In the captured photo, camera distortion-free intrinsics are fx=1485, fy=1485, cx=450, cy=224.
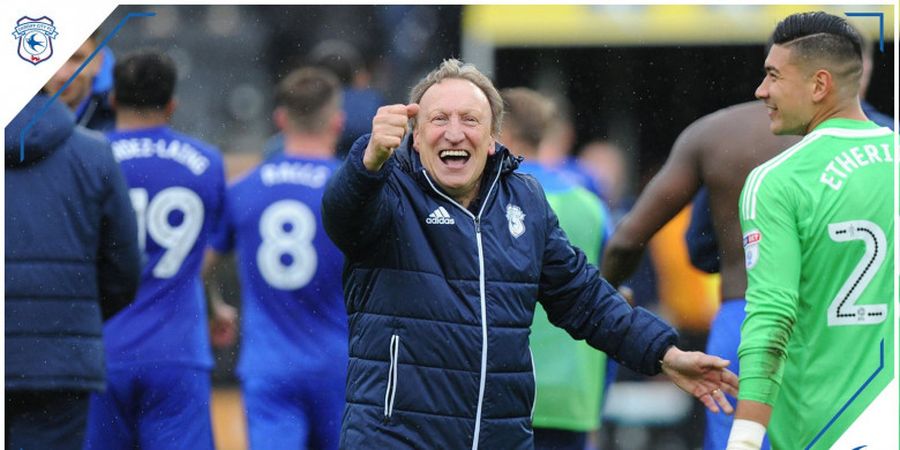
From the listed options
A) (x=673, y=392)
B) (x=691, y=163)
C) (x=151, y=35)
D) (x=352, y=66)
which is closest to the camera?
(x=691, y=163)

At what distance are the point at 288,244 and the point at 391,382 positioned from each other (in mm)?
3003

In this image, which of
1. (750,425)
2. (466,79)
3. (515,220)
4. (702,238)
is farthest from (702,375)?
(702,238)

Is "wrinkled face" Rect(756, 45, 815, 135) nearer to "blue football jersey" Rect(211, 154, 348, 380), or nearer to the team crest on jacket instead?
the team crest on jacket

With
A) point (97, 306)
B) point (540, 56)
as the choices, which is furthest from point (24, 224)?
point (540, 56)

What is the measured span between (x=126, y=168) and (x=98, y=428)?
1251mm

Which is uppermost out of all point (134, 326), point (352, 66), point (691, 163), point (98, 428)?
point (352, 66)

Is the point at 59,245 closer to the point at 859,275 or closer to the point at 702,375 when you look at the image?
the point at 702,375

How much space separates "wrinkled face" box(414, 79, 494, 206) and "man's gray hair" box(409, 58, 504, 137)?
32 mm

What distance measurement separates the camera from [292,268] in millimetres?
7359

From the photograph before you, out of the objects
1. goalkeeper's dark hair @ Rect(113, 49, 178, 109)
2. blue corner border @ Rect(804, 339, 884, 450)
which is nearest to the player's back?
blue corner border @ Rect(804, 339, 884, 450)

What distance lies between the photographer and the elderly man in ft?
14.4

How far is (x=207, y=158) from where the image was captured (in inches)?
286

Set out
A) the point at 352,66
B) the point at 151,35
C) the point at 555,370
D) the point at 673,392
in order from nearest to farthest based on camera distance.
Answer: the point at 555,370, the point at 352,66, the point at 673,392, the point at 151,35

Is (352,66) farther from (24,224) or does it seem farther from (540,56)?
(24,224)
